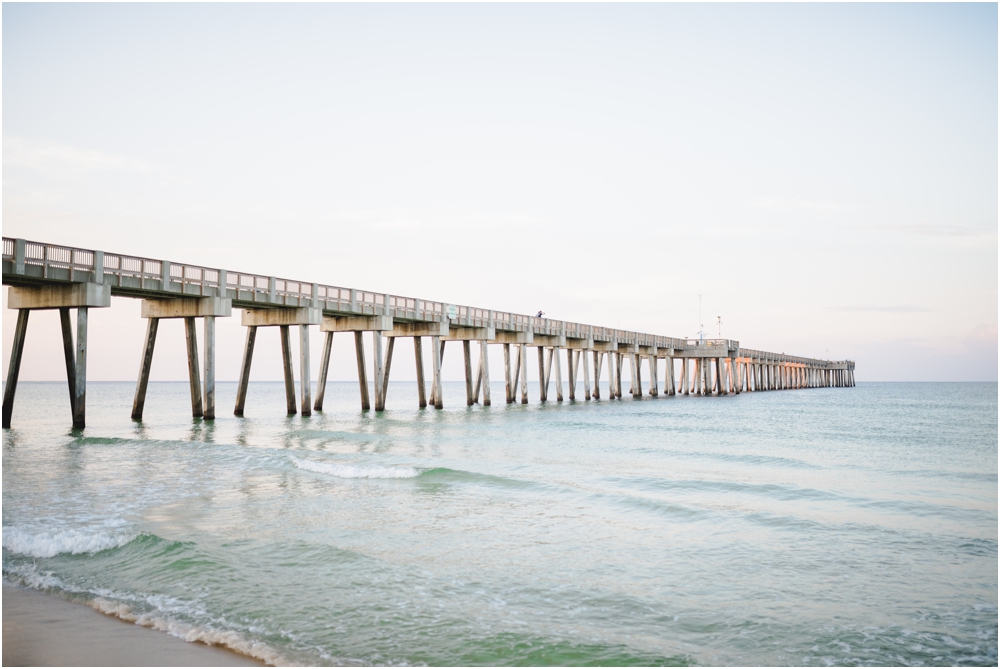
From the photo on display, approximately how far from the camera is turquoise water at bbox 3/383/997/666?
6.45m

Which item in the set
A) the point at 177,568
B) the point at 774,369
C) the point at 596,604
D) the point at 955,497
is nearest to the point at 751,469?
the point at 955,497

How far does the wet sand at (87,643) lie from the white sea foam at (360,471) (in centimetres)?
857

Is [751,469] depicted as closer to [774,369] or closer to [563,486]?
[563,486]

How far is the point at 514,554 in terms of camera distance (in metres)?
9.15

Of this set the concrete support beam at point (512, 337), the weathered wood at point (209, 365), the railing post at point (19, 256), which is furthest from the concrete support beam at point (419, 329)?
the railing post at point (19, 256)

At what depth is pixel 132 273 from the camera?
2420 cm

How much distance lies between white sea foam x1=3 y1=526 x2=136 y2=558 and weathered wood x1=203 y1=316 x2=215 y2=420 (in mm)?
17814

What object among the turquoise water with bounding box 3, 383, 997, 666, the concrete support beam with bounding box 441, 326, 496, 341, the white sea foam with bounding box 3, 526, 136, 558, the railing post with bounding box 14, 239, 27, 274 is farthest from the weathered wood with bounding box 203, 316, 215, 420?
the white sea foam with bounding box 3, 526, 136, 558

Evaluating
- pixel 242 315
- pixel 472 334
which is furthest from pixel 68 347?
pixel 472 334

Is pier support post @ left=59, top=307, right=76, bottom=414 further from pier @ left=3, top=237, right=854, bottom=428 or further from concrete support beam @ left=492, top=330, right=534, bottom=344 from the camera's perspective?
concrete support beam @ left=492, top=330, right=534, bottom=344

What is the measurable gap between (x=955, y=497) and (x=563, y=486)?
8.01 metres

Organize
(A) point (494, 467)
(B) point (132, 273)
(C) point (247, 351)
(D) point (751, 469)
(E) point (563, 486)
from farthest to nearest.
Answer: (C) point (247, 351), (B) point (132, 273), (D) point (751, 469), (A) point (494, 467), (E) point (563, 486)

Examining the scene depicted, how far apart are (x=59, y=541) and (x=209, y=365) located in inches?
760

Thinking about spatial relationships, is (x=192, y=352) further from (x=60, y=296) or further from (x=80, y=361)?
(x=60, y=296)
